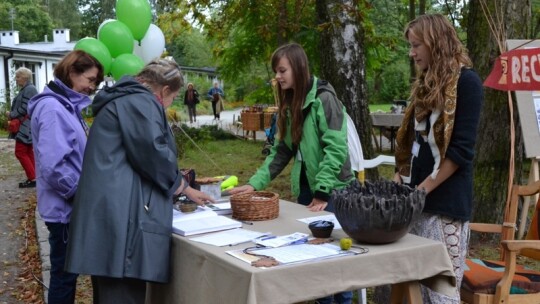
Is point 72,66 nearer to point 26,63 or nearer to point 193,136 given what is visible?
point 193,136

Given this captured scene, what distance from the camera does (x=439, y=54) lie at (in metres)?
2.64

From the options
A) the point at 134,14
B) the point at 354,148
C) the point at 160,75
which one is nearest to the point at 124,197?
the point at 160,75

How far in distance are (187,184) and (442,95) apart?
1.28 m

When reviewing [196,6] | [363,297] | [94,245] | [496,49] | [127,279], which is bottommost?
[363,297]

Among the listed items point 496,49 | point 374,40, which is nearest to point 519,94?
point 496,49

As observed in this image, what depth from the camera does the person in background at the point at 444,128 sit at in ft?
8.59

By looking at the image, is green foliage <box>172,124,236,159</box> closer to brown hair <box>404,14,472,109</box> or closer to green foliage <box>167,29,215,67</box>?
brown hair <box>404,14,472,109</box>

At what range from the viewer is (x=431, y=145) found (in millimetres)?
2738

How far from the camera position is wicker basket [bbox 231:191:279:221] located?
9.21ft

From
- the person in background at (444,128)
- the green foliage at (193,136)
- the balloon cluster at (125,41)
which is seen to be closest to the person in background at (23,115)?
the balloon cluster at (125,41)

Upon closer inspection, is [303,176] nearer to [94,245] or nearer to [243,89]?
[94,245]

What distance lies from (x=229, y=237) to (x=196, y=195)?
1.85 ft

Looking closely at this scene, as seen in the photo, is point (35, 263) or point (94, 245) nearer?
point (94, 245)

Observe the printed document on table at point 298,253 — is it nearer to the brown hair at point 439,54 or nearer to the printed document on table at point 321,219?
the printed document on table at point 321,219
